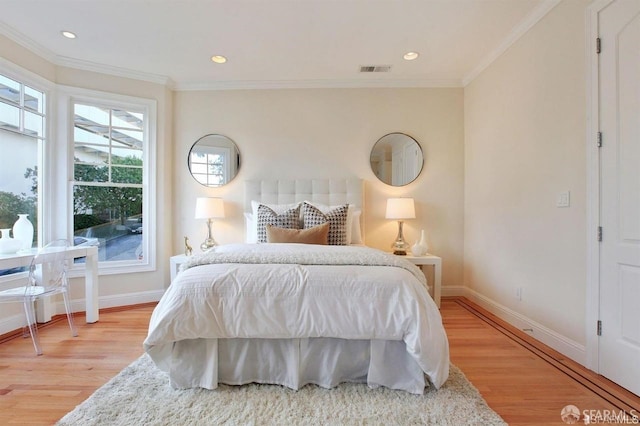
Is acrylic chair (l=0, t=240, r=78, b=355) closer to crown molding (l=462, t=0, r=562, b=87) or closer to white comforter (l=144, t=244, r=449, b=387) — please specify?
white comforter (l=144, t=244, r=449, b=387)

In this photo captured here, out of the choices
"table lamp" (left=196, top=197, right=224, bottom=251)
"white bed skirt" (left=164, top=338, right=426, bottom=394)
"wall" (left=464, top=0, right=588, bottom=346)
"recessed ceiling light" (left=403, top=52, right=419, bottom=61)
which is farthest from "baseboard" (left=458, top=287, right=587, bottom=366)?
"table lamp" (left=196, top=197, right=224, bottom=251)

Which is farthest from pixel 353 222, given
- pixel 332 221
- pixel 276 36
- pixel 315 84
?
pixel 276 36

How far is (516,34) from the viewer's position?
260 centimetres

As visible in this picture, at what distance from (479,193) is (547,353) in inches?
67.3

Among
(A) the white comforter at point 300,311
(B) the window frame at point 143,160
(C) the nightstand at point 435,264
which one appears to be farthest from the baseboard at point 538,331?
(B) the window frame at point 143,160

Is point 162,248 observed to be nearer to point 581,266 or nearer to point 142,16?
point 142,16

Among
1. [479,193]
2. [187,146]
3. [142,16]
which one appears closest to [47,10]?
[142,16]

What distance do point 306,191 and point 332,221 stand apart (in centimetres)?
76

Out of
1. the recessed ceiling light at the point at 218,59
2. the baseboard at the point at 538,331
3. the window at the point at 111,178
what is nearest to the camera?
the baseboard at the point at 538,331

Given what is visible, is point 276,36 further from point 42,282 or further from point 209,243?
point 42,282

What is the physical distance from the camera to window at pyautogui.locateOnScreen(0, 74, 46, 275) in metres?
2.60

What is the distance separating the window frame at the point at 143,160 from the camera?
3072 mm

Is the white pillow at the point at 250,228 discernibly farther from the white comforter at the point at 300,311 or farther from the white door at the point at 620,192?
the white door at the point at 620,192

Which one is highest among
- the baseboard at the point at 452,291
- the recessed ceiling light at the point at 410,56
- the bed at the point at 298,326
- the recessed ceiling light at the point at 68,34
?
the recessed ceiling light at the point at 410,56
